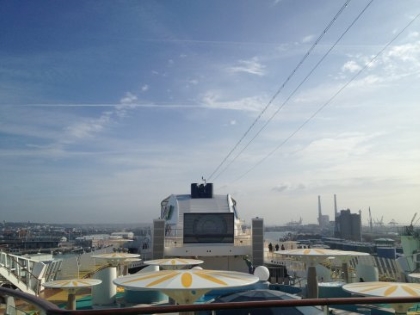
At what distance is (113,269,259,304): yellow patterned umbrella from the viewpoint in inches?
244

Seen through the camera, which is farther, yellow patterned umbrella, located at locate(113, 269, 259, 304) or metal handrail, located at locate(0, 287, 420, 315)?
yellow patterned umbrella, located at locate(113, 269, 259, 304)

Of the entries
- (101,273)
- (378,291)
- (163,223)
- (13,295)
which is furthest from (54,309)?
(163,223)

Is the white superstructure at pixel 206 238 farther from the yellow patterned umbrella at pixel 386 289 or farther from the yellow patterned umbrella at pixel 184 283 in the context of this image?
the yellow patterned umbrella at pixel 184 283

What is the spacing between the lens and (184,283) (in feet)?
21.0

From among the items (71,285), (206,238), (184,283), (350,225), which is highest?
(184,283)

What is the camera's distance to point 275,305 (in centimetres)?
279

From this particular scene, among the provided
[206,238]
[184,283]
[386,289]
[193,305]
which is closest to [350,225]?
[206,238]

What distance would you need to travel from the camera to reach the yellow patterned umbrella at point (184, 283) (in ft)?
20.4

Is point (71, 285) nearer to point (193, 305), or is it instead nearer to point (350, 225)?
point (193, 305)

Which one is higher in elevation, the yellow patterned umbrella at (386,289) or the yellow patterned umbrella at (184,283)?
the yellow patterned umbrella at (184,283)

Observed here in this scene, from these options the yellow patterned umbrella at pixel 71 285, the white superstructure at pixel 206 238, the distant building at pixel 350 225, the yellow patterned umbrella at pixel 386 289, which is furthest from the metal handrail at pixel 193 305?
the distant building at pixel 350 225

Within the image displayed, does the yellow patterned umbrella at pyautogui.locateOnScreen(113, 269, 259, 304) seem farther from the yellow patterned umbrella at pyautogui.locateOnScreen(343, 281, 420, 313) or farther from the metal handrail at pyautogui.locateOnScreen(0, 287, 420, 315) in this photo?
the metal handrail at pyautogui.locateOnScreen(0, 287, 420, 315)

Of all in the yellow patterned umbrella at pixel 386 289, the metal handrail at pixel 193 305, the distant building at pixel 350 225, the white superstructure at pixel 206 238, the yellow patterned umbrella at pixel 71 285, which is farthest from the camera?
the distant building at pixel 350 225

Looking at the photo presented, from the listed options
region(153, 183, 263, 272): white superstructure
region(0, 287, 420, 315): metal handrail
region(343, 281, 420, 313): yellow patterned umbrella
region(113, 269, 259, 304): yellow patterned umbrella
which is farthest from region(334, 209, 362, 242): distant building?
region(0, 287, 420, 315): metal handrail
